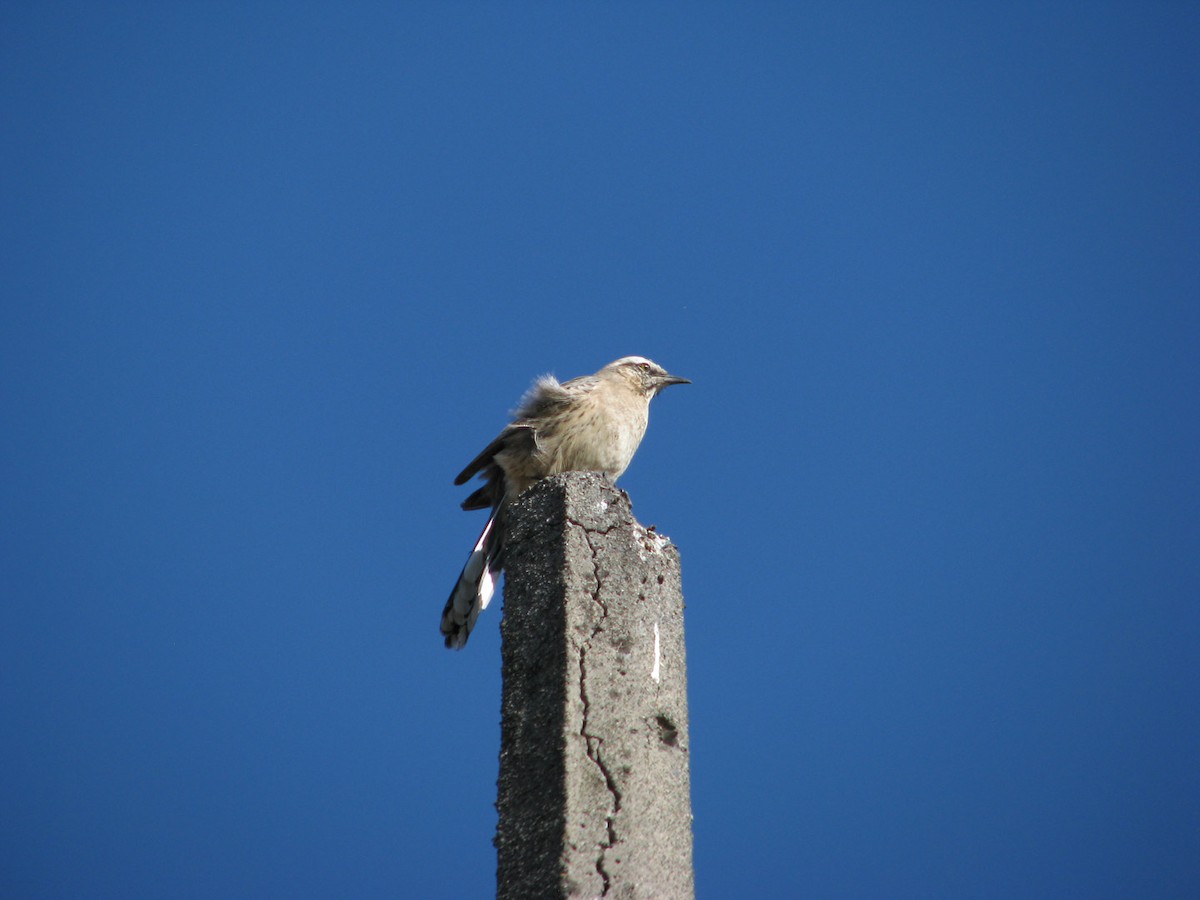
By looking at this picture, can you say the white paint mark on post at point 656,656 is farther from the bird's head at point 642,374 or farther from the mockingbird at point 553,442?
the bird's head at point 642,374

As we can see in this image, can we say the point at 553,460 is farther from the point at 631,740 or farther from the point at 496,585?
the point at 631,740

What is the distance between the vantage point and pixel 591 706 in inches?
166

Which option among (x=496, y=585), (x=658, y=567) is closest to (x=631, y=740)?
(x=658, y=567)

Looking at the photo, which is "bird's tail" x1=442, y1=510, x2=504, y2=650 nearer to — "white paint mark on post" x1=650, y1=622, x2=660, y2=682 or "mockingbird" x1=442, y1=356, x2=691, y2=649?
"mockingbird" x1=442, y1=356, x2=691, y2=649

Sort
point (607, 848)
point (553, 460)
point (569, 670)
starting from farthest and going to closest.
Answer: point (553, 460) < point (569, 670) < point (607, 848)

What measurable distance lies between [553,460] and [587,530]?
2419 millimetres

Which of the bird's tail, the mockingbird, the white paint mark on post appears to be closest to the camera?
the white paint mark on post

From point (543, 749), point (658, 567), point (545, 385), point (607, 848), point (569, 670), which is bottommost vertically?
point (607, 848)

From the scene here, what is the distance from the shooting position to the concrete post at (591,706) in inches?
157

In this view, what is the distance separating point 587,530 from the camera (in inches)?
183

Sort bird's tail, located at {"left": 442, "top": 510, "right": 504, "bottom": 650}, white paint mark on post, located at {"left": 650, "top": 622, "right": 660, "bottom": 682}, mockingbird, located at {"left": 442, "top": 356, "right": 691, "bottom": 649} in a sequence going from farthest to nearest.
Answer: mockingbird, located at {"left": 442, "top": 356, "right": 691, "bottom": 649}, bird's tail, located at {"left": 442, "top": 510, "right": 504, "bottom": 650}, white paint mark on post, located at {"left": 650, "top": 622, "right": 660, "bottom": 682}

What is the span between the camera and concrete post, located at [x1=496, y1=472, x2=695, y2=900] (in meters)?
3.99

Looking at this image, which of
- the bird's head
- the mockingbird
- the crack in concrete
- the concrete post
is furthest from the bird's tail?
the bird's head

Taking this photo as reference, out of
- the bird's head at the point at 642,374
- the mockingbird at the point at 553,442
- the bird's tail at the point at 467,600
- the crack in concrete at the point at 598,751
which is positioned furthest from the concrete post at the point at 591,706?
the bird's head at the point at 642,374
